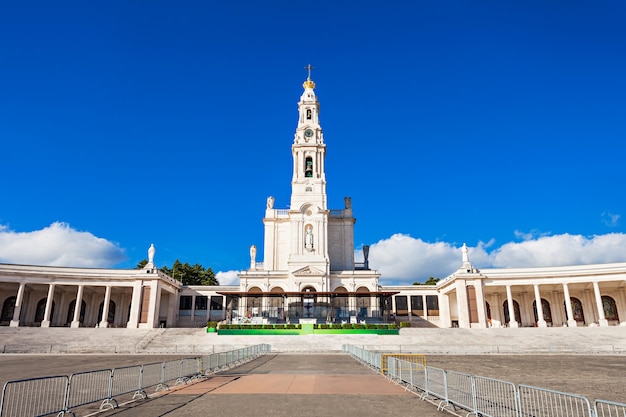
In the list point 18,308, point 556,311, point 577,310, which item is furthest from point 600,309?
point 18,308

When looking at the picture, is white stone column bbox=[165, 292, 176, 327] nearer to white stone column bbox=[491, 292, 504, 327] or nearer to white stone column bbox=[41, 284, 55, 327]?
white stone column bbox=[41, 284, 55, 327]

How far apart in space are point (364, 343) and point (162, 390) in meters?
27.5

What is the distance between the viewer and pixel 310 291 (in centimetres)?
5441

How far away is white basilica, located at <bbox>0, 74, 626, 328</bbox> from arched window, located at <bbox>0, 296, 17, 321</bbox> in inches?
4.6

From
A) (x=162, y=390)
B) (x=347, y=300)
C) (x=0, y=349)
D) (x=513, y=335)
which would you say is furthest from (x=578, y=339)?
(x=0, y=349)

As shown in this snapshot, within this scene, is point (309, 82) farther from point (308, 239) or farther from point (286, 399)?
point (286, 399)

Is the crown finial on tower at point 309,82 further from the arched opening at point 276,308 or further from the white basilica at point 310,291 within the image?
the arched opening at point 276,308

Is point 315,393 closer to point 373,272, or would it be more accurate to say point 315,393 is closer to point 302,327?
point 302,327

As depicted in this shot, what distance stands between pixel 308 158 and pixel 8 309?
155 feet

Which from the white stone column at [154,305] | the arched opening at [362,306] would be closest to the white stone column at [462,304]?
the arched opening at [362,306]

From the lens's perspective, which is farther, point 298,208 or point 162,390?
point 298,208

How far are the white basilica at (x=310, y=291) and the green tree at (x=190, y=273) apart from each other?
42.6ft

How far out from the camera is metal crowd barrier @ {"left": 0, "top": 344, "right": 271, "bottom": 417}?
10.1 m

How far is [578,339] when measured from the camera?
40.2m
